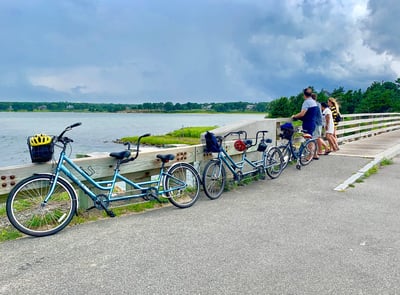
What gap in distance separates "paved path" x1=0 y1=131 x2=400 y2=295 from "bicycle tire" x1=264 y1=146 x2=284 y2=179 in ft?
5.54

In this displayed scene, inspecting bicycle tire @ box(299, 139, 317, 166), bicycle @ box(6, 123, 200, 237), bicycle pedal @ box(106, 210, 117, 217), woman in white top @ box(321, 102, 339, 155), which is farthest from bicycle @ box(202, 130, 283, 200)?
woman in white top @ box(321, 102, 339, 155)

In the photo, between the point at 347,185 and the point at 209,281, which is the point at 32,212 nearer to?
the point at 209,281

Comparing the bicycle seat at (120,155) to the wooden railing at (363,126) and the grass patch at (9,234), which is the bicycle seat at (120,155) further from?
the wooden railing at (363,126)

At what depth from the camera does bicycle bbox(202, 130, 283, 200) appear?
5.84 meters

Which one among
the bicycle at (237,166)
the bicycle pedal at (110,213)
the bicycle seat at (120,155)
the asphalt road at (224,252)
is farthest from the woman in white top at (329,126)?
the bicycle pedal at (110,213)

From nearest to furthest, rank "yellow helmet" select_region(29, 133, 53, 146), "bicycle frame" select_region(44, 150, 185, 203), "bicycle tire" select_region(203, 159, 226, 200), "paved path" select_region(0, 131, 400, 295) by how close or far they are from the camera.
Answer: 1. "paved path" select_region(0, 131, 400, 295)
2. "yellow helmet" select_region(29, 133, 53, 146)
3. "bicycle frame" select_region(44, 150, 185, 203)
4. "bicycle tire" select_region(203, 159, 226, 200)

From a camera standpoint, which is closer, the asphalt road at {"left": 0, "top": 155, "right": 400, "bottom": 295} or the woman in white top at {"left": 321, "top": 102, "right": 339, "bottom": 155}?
the asphalt road at {"left": 0, "top": 155, "right": 400, "bottom": 295}

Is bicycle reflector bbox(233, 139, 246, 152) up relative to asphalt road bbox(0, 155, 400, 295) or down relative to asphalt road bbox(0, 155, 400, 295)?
up

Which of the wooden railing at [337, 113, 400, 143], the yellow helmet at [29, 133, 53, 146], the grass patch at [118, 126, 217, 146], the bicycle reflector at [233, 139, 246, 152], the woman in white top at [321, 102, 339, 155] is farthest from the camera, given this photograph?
the grass patch at [118, 126, 217, 146]

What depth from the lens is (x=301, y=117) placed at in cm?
912

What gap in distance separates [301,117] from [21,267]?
7.53 metres

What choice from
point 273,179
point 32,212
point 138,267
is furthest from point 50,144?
point 273,179

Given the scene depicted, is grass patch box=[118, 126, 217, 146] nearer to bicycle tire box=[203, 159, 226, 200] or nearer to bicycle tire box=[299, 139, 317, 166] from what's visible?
bicycle tire box=[299, 139, 317, 166]

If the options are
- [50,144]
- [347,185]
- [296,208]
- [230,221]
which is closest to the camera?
[50,144]
